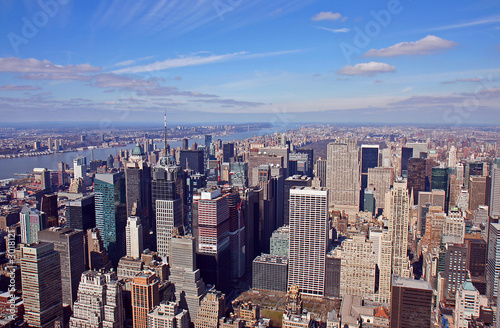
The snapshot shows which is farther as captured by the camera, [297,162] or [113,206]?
[297,162]

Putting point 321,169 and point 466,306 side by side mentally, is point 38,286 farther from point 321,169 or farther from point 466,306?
point 321,169

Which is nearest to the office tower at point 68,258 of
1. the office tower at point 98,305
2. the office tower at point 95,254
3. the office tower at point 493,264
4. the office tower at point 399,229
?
the office tower at point 95,254

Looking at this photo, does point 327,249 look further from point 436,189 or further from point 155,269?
point 436,189

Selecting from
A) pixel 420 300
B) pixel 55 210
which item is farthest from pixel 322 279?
pixel 55 210

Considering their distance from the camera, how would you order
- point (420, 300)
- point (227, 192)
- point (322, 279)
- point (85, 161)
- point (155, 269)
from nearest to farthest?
1. point (420, 300)
2. point (155, 269)
3. point (322, 279)
4. point (227, 192)
5. point (85, 161)

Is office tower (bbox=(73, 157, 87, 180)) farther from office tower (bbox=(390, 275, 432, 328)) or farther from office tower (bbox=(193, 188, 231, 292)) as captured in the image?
office tower (bbox=(390, 275, 432, 328))

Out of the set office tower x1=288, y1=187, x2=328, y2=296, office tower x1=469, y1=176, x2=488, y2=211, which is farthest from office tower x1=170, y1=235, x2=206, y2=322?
office tower x1=469, y1=176, x2=488, y2=211

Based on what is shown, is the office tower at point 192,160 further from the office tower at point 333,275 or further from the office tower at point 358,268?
the office tower at point 358,268

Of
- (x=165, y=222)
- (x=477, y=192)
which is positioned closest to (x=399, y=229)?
(x=477, y=192)
